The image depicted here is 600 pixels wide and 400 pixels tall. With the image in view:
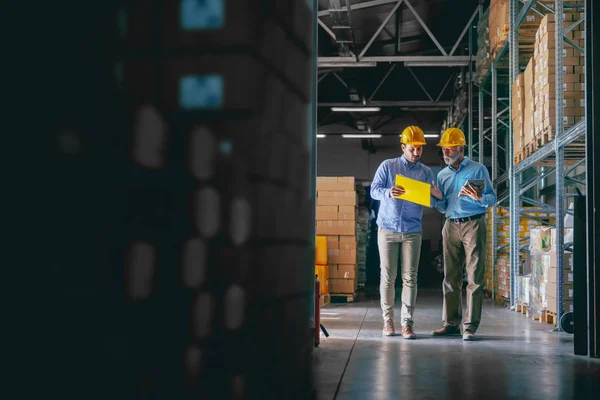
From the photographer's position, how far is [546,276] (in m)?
8.02

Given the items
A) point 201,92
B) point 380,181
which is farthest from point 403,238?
point 201,92

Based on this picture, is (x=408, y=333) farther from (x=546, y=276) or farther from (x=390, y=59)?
(x=390, y=59)

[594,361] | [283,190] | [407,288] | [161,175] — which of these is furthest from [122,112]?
[407,288]

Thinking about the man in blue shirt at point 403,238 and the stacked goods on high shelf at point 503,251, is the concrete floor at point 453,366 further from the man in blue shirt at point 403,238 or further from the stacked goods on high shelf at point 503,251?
the stacked goods on high shelf at point 503,251

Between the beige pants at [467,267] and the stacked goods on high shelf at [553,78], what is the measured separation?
7.31 ft

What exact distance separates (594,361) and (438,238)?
67.5ft

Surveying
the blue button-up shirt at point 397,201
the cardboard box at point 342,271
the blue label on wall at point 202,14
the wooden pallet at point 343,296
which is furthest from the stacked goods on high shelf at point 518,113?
the blue label on wall at point 202,14

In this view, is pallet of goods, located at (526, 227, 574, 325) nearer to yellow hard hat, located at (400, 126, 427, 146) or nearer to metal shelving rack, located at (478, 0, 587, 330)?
metal shelving rack, located at (478, 0, 587, 330)

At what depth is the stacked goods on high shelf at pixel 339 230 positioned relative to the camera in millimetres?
11898

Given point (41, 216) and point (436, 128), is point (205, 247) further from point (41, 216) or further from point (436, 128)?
point (436, 128)

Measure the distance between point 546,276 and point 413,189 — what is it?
2705 millimetres

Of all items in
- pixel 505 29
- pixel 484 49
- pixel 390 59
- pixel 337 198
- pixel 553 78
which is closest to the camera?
pixel 553 78

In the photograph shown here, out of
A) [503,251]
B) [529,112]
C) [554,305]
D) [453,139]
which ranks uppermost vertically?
[529,112]

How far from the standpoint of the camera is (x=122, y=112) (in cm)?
142
